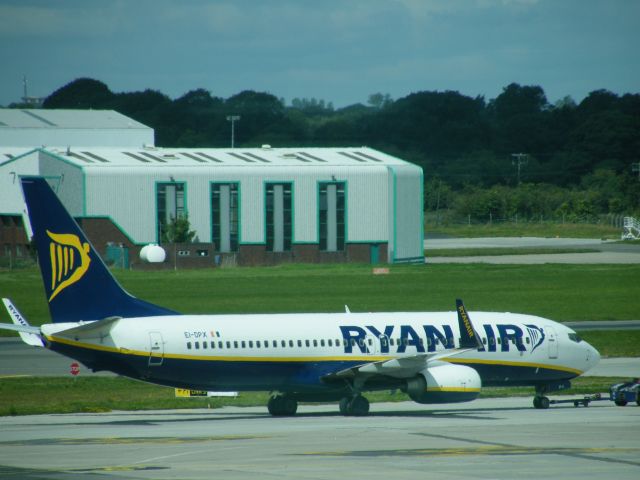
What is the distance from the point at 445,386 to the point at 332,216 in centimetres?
8503

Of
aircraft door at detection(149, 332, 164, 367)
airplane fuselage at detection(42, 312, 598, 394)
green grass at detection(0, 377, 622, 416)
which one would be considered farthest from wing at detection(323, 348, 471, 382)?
aircraft door at detection(149, 332, 164, 367)

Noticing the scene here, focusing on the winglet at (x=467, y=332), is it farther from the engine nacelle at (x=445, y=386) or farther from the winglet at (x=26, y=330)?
the winglet at (x=26, y=330)

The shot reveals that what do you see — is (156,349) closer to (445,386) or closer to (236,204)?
(445,386)

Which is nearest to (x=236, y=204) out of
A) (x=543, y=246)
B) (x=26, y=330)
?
(x=543, y=246)

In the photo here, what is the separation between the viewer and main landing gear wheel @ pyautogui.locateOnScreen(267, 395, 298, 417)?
149ft

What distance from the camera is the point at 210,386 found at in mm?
42969

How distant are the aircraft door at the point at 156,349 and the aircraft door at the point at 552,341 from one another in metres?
15.4

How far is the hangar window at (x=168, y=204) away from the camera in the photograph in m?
125

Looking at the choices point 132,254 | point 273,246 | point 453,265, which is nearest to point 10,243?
point 132,254

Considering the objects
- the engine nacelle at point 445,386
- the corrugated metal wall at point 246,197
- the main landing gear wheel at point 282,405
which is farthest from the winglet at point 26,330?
the corrugated metal wall at point 246,197

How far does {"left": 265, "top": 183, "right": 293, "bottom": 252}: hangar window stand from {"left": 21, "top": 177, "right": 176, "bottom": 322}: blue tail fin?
85.2m

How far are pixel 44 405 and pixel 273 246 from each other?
3153 inches

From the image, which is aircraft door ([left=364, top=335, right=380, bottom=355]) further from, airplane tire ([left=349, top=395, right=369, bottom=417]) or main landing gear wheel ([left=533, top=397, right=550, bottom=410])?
main landing gear wheel ([left=533, top=397, right=550, bottom=410])

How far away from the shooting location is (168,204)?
12612 cm
